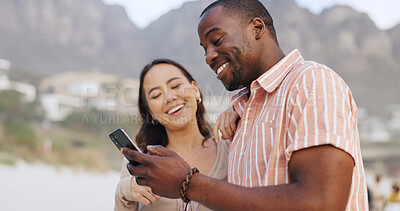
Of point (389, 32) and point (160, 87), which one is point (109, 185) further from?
point (389, 32)

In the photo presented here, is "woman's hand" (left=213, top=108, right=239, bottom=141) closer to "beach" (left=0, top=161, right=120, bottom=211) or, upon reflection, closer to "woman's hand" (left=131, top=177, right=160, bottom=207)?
"woman's hand" (left=131, top=177, right=160, bottom=207)

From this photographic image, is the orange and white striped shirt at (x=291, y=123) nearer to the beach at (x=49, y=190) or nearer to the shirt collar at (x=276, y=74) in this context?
the shirt collar at (x=276, y=74)

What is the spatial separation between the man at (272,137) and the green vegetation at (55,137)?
18.0 metres

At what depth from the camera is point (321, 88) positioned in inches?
44.2

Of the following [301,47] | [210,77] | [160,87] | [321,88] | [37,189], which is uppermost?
[301,47]

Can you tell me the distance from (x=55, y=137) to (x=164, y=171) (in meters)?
22.0

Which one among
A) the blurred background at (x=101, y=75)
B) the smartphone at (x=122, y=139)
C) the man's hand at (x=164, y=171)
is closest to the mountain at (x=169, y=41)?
the blurred background at (x=101, y=75)

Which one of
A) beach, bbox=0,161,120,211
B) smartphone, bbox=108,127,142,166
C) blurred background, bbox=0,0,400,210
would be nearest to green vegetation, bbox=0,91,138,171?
blurred background, bbox=0,0,400,210

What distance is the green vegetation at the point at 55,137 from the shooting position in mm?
19500

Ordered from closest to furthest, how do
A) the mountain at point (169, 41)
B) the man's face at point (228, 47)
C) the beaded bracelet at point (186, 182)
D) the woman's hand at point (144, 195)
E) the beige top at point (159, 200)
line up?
the beaded bracelet at point (186, 182)
the man's face at point (228, 47)
the woman's hand at point (144, 195)
the beige top at point (159, 200)
the mountain at point (169, 41)

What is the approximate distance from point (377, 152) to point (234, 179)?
20679 millimetres

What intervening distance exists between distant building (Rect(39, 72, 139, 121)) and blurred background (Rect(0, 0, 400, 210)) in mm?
66

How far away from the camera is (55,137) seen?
2161 centimetres

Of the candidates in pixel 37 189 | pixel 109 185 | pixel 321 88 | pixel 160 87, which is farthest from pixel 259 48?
pixel 109 185
